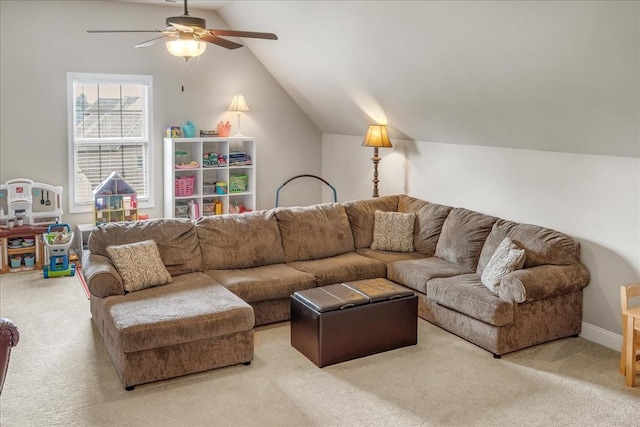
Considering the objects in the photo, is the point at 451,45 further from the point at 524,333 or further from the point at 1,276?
the point at 1,276

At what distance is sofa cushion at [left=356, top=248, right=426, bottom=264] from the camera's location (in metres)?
5.74

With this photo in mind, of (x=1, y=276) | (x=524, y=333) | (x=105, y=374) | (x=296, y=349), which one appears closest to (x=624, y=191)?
(x=524, y=333)

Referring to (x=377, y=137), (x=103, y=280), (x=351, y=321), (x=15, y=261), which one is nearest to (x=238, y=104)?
(x=377, y=137)

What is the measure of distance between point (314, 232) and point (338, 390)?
6.88 ft

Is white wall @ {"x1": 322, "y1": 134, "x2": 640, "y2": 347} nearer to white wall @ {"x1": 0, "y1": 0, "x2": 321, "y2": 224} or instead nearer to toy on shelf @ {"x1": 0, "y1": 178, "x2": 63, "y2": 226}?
white wall @ {"x1": 0, "y1": 0, "x2": 321, "y2": 224}

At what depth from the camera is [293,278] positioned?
5113 millimetres

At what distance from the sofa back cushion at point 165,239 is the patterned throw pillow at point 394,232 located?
1798 millimetres

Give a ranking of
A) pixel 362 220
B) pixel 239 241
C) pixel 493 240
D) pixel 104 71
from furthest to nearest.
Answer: pixel 104 71 < pixel 362 220 < pixel 239 241 < pixel 493 240

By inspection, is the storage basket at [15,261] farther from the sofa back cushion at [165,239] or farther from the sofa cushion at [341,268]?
the sofa cushion at [341,268]

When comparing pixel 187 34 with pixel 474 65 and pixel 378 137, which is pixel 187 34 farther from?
pixel 378 137

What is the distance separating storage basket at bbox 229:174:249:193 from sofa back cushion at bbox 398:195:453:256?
2.54 meters

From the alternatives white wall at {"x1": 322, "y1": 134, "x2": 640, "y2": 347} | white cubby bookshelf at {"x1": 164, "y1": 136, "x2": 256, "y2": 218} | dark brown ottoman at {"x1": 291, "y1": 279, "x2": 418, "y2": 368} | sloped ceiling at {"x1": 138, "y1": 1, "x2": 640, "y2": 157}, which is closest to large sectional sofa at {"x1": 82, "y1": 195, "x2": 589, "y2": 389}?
white wall at {"x1": 322, "y1": 134, "x2": 640, "y2": 347}

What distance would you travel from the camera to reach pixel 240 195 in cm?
796

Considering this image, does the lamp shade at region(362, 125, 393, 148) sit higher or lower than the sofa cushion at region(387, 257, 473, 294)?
higher
